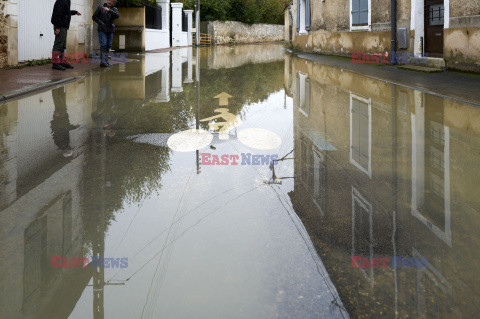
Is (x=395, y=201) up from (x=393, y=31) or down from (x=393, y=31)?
down

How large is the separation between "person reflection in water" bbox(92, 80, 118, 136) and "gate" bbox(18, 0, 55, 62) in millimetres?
6473

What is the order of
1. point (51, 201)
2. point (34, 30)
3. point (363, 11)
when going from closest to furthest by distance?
1. point (51, 201)
2. point (34, 30)
3. point (363, 11)

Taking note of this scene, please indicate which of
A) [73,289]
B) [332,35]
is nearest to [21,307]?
[73,289]

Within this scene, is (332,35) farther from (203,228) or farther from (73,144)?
(203,228)

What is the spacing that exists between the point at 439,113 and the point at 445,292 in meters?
5.44

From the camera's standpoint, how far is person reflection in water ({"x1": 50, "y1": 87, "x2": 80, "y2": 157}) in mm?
5641

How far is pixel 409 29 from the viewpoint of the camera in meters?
15.8

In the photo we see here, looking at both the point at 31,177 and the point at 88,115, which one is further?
the point at 88,115

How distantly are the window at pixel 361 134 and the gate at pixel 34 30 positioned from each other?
1143cm

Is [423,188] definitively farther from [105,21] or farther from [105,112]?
[105,21]

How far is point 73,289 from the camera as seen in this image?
7.83 feet

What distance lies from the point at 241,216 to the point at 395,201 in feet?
3.66

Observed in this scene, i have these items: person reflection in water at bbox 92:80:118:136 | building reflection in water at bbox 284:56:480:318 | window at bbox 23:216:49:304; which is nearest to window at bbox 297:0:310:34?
person reflection in water at bbox 92:80:118:136

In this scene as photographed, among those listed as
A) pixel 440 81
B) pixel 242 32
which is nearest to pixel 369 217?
pixel 440 81
